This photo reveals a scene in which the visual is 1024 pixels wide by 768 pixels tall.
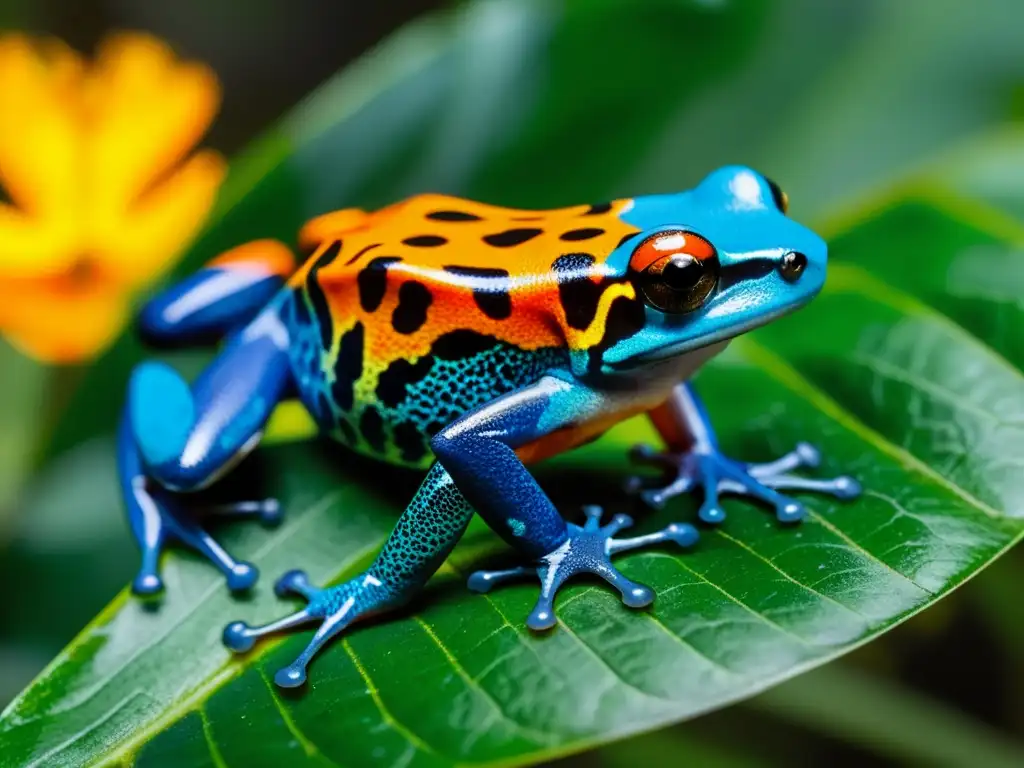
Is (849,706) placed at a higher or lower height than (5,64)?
lower

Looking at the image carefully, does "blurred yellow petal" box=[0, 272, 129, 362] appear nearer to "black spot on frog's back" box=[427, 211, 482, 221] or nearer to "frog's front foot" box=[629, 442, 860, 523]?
"black spot on frog's back" box=[427, 211, 482, 221]

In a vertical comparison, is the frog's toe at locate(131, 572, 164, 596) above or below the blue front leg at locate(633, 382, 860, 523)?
below

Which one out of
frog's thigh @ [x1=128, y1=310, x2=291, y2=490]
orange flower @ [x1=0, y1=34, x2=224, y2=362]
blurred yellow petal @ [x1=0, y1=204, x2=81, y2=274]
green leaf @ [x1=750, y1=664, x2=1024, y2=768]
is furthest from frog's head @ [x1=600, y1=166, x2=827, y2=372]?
blurred yellow petal @ [x1=0, y1=204, x2=81, y2=274]

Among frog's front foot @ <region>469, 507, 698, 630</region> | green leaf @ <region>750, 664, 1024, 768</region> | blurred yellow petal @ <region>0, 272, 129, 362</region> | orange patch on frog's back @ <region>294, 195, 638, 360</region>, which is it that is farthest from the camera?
blurred yellow petal @ <region>0, 272, 129, 362</region>

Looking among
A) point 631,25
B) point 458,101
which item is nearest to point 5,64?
point 458,101

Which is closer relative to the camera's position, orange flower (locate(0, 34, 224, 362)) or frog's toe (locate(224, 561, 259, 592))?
frog's toe (locate(224, 561, 259, 592))

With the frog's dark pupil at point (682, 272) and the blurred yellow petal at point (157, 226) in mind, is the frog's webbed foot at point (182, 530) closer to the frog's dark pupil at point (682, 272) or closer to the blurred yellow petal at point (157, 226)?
the blurred yellow petal at point (157, 226)

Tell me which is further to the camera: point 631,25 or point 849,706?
point 631,25

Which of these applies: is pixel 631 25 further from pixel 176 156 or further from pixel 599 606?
pixel 599 606
